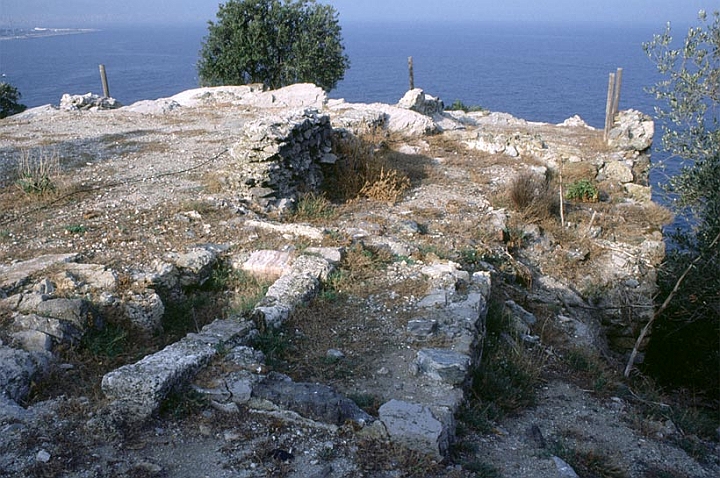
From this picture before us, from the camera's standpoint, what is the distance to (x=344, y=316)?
714cm

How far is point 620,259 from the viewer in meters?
11.2

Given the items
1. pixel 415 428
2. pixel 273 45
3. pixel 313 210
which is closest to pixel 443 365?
pixel 415 428

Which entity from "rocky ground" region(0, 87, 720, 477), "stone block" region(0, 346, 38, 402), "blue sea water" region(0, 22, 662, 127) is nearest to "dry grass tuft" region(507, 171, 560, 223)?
"rocky ground" region(0, 87, 720, 477)

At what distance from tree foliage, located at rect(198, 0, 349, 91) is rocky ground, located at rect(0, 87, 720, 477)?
1511 centimetres

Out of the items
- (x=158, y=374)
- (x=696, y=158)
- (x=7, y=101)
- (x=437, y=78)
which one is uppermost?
(x=696, y=158)

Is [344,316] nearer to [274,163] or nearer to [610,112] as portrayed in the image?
[274,163]

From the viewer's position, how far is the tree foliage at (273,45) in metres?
28.9

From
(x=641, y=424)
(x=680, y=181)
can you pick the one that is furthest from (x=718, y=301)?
(x=641, y=424)

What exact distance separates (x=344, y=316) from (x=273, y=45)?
25217 mm

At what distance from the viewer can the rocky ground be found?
190 inches

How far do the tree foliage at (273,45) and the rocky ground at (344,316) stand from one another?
49.6 ft

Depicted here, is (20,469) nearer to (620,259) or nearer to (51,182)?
(51,182)

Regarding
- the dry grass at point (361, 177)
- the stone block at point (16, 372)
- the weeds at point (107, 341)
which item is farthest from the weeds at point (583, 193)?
the stone block at point (16, 372)

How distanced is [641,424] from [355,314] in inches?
129
